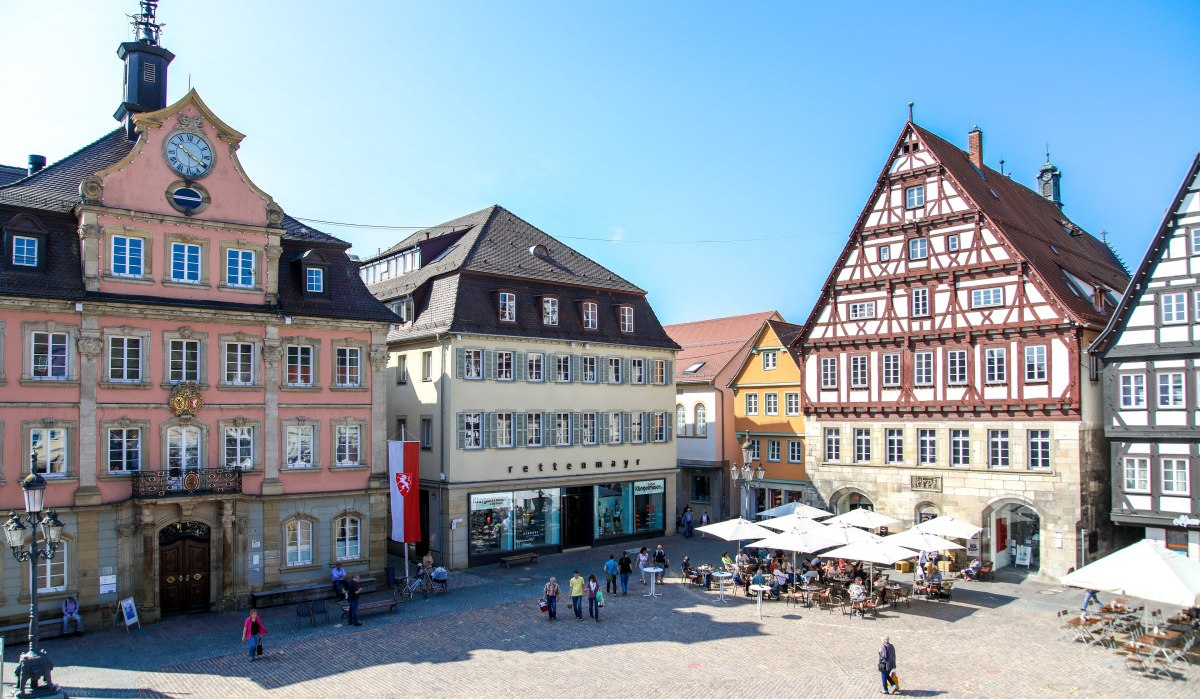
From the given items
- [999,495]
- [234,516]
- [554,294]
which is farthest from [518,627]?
[999,495]

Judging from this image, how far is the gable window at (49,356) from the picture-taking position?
25.9m

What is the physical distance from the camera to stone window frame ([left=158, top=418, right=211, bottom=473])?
2758 centimetres

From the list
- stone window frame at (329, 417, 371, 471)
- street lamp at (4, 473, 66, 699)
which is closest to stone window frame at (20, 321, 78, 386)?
stone window frame at (329, 417, 371, 471)

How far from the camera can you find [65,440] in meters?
26.2

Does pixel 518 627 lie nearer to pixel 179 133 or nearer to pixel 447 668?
pixel 447 668

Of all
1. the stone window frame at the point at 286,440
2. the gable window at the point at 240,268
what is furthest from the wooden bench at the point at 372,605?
the gable window at the point at 240,268

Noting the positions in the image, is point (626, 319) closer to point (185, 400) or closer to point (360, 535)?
point (360, 535)

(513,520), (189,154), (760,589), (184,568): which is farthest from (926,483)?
(189,154)

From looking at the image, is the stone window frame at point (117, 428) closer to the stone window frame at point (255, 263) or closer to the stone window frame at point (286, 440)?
the stone window frame at point (286, 440)

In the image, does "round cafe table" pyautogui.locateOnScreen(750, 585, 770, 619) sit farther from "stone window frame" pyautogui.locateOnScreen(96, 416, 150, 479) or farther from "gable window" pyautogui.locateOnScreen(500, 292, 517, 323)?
"stone window frame" pyautogui.locateOnScreen(96, 416, 150, 479)

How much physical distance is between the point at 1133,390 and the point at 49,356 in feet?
115

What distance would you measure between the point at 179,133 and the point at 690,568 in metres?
A: 22.5

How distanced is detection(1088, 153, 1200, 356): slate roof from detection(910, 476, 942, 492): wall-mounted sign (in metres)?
7.59

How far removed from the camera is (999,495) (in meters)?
34.1
